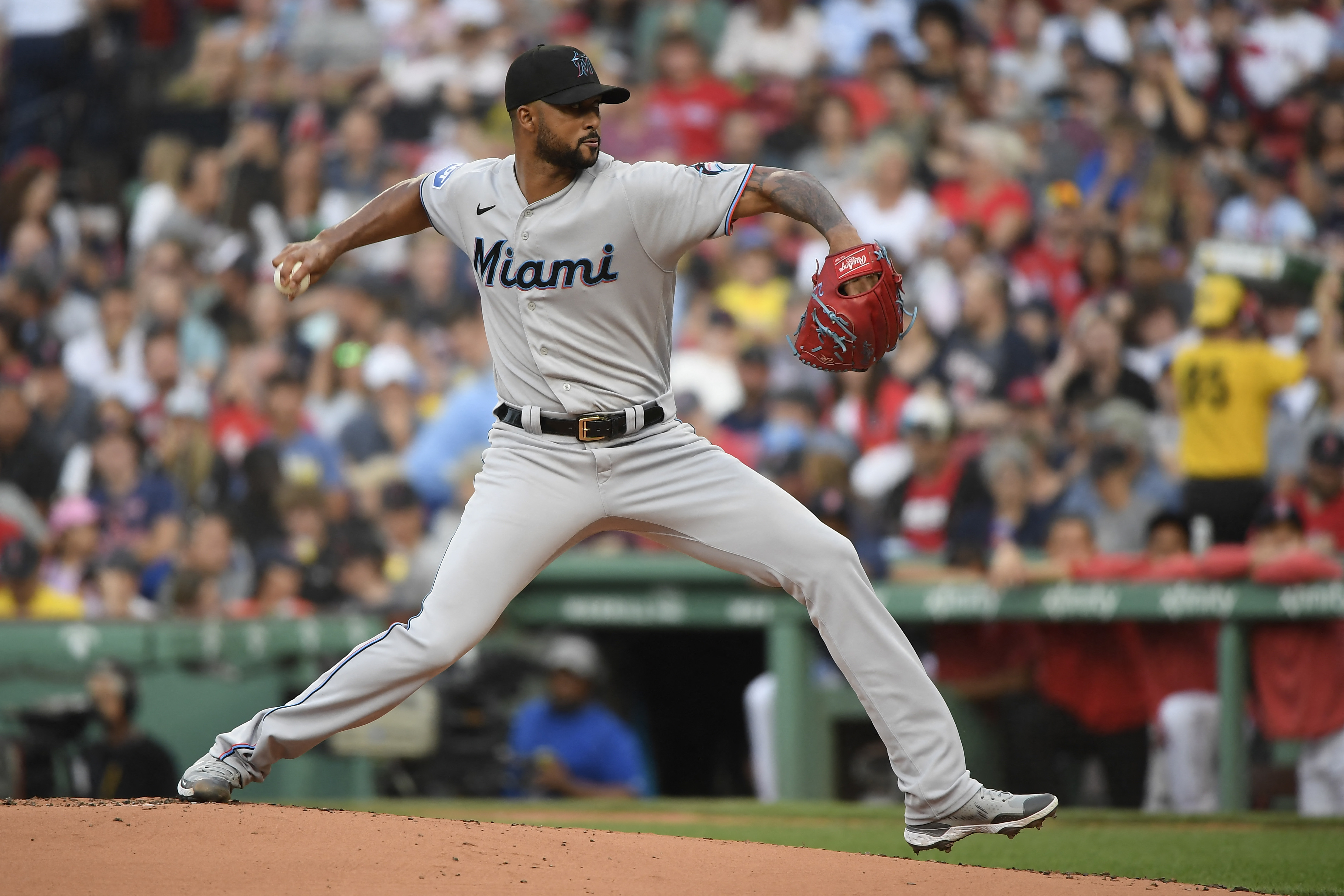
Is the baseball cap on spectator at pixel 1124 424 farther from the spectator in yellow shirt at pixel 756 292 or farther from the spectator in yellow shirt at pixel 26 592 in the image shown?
the spectator in yellow shirt at pixel 26 592

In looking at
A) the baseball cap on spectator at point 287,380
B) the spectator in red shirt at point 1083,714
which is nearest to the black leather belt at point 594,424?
the spectator in red shirt at point 1083,714

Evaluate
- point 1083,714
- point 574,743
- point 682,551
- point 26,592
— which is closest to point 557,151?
point 682,551

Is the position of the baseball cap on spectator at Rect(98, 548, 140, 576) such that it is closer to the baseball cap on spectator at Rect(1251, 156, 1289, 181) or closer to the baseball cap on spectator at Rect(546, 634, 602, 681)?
the baseball cap on spectator at Rect(546, 634, 602, 681)

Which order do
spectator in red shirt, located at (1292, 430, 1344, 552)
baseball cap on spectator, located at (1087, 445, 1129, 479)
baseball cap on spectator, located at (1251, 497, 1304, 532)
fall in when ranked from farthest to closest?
baseball cap on spectator, located at (1087, 445, 1129, 479), spectator in red shirt, located at (1292, 430, 1344, 552), baseball cap on spectator, located at (1251, 497, 1304, 532)

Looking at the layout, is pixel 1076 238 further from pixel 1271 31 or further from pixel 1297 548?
pixel 1297 548

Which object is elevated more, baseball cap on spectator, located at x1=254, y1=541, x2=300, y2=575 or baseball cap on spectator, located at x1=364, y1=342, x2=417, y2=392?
baseball cap on spectator, located at x1=364, y1=342, x2=417, y2=392

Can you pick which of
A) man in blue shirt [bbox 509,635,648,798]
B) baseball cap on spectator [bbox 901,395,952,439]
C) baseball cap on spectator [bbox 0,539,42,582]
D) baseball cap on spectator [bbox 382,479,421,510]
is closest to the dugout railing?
man in blue shirt [bbox 509,635,648,798]

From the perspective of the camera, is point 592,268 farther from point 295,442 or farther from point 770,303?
point 295,442
